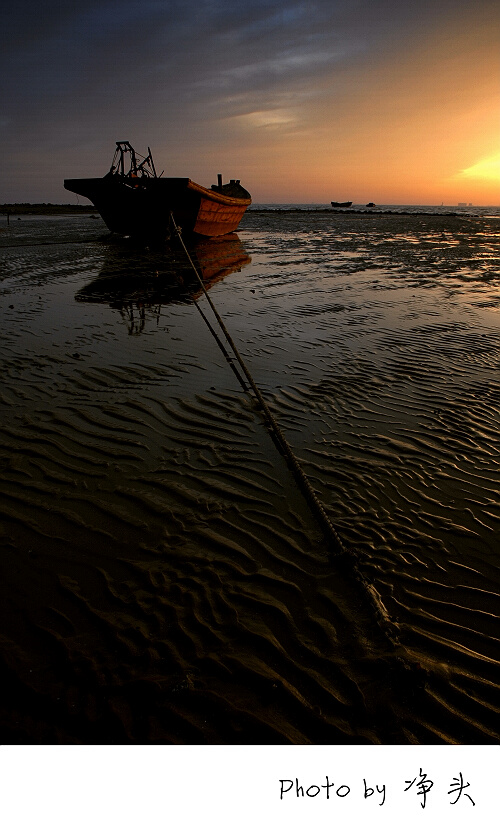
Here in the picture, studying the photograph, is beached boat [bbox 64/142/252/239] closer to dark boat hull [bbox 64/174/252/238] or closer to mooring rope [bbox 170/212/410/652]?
dark boat hull [bbox 64/174/252/238]

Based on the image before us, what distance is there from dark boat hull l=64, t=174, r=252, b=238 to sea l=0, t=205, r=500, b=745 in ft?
56.6

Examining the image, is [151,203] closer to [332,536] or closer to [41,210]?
[332,536]

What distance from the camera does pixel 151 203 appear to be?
2389cm

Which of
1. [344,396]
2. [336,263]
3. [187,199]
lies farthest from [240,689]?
[187,199]

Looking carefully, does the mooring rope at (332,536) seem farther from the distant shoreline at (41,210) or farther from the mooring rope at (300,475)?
the distant shoreline at (41,210)

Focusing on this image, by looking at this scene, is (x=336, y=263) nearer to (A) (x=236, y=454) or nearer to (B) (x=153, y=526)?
(A) (x=236, y=454)

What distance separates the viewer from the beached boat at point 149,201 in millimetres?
22819

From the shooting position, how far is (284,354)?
8.62 metres

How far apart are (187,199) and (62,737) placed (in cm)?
2548

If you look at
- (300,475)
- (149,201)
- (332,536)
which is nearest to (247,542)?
(332,536)

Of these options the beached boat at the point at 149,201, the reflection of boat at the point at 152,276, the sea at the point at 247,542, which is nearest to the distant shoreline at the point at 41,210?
the beached boat at the point at 149,201

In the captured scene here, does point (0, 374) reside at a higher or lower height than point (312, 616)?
higher

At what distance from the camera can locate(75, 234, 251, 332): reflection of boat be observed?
41.3ft

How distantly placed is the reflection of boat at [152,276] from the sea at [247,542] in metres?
3.69
